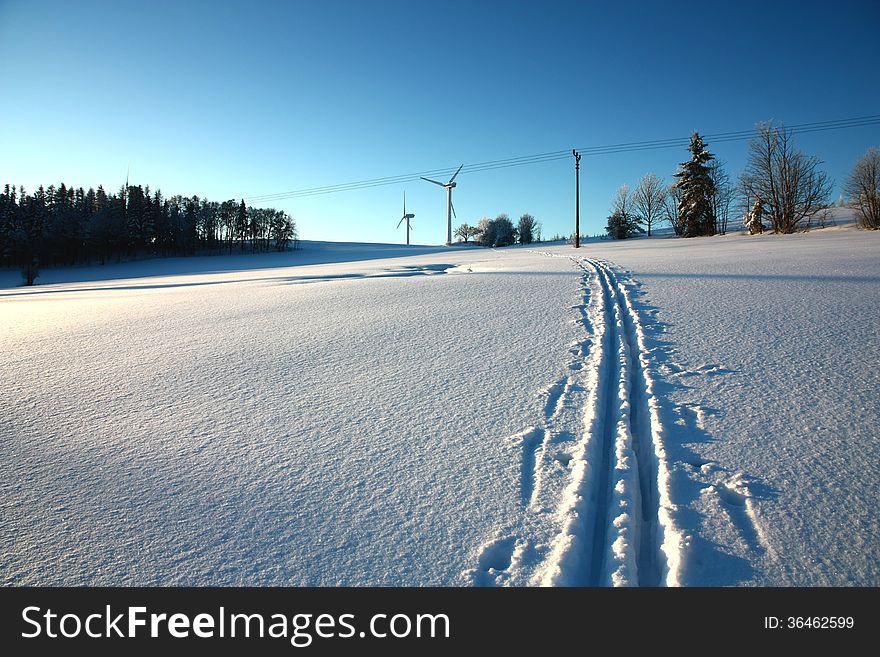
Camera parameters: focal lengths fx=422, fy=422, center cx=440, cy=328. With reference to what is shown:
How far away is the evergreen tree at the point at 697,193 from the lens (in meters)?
39.1

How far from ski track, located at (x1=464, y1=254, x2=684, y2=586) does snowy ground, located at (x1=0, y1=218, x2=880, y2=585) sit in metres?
0.01

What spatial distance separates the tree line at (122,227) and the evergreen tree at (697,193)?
43.4 m

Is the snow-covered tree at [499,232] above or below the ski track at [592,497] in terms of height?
above

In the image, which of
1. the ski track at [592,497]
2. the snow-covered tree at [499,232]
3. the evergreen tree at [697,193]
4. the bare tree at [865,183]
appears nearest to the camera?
the ski track at [592,497]

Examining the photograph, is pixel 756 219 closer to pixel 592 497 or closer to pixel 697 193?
pixel 697 193

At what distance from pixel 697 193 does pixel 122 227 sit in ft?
189

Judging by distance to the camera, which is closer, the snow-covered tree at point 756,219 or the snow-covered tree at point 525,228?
the snow-covered tree at point 756,219

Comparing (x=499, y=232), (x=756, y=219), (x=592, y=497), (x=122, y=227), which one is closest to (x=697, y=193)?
(x=756, y=219)

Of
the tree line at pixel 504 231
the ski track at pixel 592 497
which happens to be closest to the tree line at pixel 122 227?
the tree line at pixel 504 231

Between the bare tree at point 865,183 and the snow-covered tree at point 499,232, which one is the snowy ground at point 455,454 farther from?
the snow-covered tree at point 499,232

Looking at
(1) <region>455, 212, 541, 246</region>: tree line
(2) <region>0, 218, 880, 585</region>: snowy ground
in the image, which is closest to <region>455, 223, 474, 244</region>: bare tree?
(1) <region>455, 212, 541, 246</region>: tree line

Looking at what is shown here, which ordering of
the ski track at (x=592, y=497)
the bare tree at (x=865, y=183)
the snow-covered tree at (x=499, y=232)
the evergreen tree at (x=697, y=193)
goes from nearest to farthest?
1. the ski track at (x=592, y=497)
2. the bare tree at (x=865, y=183)
3. the evergreen tree at (x=697, y=193)
4. the snow-covered tree at (x=499, y=232)

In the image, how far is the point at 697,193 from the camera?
39.2 m
